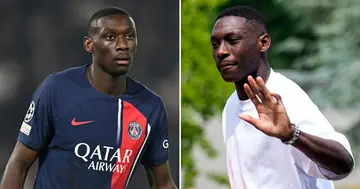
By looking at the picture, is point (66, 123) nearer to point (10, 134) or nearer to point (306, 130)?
point (10, 134)

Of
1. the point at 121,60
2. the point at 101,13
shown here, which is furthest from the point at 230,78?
the point at 101,13

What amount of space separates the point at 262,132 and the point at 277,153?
0.25 meters

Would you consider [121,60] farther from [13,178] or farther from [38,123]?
[13,178]

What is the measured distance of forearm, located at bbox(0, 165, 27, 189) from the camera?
4051 millimetres

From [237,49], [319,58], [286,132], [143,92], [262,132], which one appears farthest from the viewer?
[319,58]

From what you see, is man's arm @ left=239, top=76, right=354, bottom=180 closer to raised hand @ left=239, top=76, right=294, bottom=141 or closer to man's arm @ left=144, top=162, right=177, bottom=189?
raised hand @ left=239, top=76, right=294, bottom=141

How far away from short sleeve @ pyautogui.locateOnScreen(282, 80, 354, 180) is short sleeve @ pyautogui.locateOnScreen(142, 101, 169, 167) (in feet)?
2.32

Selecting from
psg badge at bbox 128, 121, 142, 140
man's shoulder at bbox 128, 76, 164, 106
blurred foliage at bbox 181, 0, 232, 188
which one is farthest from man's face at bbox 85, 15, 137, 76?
blurred foliage at bbox 181, 0, 232, 188

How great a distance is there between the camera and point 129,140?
165 inches

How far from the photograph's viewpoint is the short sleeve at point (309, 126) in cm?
353

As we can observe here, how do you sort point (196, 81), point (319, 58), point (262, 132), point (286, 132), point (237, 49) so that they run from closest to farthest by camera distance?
point (286, 132) → point (262, 132) → point (237, 49) → point (196, 81) → point (319, 58)

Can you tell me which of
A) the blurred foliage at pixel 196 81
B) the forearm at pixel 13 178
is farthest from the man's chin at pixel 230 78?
the blurred foliage at pixel 196 81

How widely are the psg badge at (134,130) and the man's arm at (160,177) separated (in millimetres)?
161

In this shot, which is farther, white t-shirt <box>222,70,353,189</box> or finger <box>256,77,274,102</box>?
white t-shirt <box>222,70,353,189</box>
